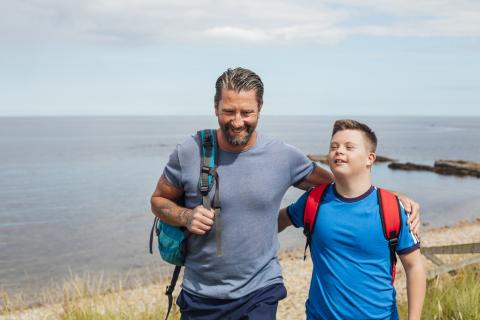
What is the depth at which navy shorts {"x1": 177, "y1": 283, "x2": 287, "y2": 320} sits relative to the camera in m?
3.38

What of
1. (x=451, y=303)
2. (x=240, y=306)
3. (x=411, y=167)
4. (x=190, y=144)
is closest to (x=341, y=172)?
(x=190, y=144)

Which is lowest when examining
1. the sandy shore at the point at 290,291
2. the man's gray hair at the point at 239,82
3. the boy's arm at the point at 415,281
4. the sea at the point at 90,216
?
the sea at the point at 90,216

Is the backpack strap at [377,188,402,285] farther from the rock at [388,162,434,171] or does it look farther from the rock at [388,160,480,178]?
the rock at [388,162,434,171]

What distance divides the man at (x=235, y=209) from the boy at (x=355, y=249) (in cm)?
34

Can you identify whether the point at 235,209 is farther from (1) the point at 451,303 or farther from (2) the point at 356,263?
(1) the point at 451,303

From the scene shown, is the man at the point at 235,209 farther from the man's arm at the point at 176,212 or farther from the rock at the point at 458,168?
the rock at the point at 458,168

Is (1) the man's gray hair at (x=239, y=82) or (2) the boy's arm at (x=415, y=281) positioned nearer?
(2) the boy's arm at (x=415, y=281)

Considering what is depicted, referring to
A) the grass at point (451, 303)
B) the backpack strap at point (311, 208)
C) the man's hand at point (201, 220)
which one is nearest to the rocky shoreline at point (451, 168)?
the grass at point (451, 303)

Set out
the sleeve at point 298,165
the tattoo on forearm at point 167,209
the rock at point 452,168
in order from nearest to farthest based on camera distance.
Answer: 1. the tattoo on forearm at point 167,209
2. the sleeve at point 298,165
3. the rock at point 452,168

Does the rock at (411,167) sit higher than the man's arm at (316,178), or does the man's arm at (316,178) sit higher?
the man's arm at (316,178)

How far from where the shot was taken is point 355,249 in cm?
314

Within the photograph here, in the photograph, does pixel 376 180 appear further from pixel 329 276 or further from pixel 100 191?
pixel 329 276

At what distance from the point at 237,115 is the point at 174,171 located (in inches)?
22.0

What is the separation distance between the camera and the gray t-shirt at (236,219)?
336 centimetres
